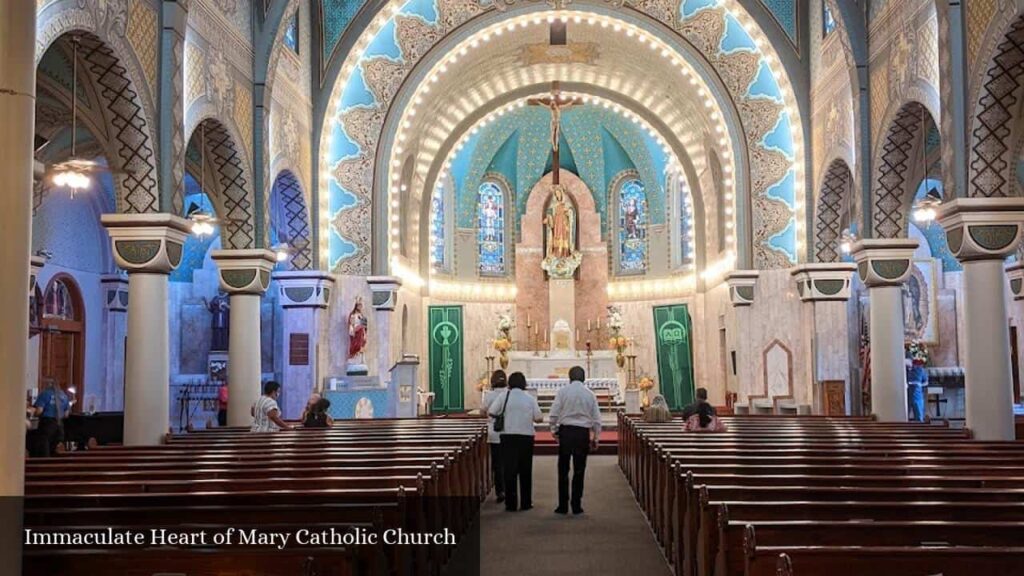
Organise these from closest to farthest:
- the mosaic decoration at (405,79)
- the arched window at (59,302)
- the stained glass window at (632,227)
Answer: the arched window at (59,302) < the mosaic decoration at (405,79) < the stained glass window at (632,227)

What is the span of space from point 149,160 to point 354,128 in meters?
9.45

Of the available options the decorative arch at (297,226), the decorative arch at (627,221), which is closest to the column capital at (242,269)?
the decorative arch at (297,226)

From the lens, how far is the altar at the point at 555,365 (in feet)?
96.0

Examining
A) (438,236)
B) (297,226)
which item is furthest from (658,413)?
(438,236)

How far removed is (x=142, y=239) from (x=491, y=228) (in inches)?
791

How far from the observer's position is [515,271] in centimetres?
3262

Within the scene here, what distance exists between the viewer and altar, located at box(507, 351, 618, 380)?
29266 millimetres

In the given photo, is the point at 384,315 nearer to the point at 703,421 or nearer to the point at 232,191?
the point at 232,191

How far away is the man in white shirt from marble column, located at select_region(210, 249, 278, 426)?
7.59 m

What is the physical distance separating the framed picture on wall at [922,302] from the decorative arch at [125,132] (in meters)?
17.8

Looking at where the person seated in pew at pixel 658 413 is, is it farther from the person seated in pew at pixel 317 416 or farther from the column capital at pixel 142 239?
the column capital at pixel 142 239

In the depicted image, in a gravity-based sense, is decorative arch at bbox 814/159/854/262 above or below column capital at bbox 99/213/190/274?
above

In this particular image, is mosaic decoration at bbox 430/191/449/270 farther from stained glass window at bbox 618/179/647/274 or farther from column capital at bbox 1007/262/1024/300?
column capital at bbox 1007/262/1024/300

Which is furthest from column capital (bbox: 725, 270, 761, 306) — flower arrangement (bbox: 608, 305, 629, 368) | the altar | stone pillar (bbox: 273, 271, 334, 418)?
stone pillar (bbox: 273, 271, 334, 418)
